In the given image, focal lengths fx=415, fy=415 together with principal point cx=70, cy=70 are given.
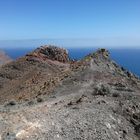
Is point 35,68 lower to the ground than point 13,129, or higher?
lower

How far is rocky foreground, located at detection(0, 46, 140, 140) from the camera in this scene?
22.0 meters

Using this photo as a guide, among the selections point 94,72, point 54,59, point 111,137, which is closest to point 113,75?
point 94,72

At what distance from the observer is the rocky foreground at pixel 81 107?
22031 millimetres

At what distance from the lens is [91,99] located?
28672 mm

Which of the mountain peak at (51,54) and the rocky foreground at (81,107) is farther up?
the rocky foreground at (81,107)

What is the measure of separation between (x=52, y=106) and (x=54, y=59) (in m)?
35.6

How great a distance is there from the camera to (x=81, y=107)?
1038 inches

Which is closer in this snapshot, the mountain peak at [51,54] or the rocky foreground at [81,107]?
the rocky foreground at [81,107]

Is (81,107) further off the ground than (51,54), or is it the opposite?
(81,107)

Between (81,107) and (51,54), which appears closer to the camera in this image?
(81,107)

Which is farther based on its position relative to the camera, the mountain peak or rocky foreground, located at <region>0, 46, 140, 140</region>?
the mountain peak

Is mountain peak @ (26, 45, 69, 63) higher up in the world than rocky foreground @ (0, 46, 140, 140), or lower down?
lower down

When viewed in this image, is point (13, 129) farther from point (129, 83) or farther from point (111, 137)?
point (129, 83)

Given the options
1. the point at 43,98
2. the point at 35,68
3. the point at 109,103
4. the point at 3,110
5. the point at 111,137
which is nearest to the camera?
the point at 111,137
